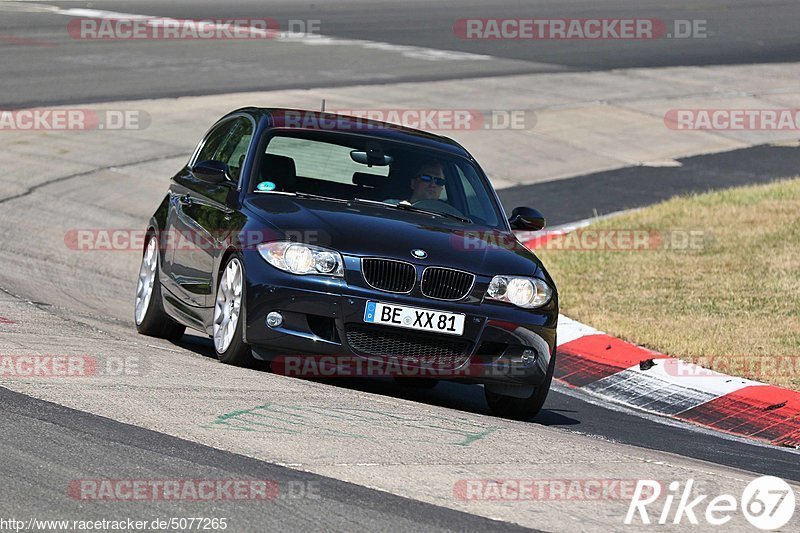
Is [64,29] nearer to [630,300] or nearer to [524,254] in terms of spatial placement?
[630,300]

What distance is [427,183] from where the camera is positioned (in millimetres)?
9164

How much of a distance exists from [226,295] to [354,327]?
0.94 metres

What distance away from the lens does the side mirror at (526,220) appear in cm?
940

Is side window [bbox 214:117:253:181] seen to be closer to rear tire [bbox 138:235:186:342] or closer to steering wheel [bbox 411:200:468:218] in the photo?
rear tire [bbox 138:235:186:342]

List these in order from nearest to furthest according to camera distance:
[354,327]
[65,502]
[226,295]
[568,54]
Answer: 1. [65,502]
2. [354,327]
3. [226,295]
4. [568,54]

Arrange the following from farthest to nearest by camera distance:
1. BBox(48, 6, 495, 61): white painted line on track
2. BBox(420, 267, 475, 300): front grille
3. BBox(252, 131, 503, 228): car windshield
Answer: BBox(48, 6, 495, 61): white painted line on track
BBox(252, 131, 503, 228): car windshield
BBox(420, 267, 475, 300): front grille

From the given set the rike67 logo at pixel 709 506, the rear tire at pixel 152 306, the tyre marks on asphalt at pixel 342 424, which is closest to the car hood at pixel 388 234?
the tyre marks on asphalt at pixel 342 424

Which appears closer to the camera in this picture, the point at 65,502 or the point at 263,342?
the point at 65,502

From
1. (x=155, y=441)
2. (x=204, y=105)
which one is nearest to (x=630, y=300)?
(x=155, y=441)

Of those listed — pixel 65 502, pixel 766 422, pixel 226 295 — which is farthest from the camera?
pixel 766 422

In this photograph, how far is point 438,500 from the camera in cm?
555

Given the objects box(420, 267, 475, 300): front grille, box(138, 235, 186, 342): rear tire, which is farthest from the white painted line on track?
box(420, 267, 475, 300): front grille

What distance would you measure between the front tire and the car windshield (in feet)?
2.34

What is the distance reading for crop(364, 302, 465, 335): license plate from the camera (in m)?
7.85
